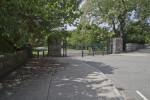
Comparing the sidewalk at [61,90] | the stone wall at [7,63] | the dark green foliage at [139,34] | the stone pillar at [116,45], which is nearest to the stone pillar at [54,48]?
the stone wall at [7,63]

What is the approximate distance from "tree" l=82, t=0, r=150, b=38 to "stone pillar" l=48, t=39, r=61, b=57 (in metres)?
8.01

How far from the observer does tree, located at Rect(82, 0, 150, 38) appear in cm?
1847

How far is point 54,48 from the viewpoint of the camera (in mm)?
14359

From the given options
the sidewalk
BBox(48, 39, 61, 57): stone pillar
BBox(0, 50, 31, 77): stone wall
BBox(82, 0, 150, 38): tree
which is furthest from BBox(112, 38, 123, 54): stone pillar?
BBox(0, 50, 31, 77): stone wall

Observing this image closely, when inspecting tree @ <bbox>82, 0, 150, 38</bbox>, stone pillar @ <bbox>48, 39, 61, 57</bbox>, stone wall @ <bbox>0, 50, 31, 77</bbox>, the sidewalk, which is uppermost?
tree @ <bbox>82, 0, 150, 38</bbox>

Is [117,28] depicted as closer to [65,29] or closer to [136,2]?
[136,2]

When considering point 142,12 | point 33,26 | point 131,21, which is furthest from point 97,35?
point 33,26

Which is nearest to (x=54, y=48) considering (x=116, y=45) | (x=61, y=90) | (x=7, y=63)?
(x=7, y=63)

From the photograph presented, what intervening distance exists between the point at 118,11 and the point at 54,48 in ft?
32.3

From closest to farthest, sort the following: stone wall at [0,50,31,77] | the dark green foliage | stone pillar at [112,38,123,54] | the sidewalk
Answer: the sidewalk
stone wall at [0,50,31,77]
stone pillar at [112,38,123,54]
the dark green foliage

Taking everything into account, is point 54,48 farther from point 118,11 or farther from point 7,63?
point 118,11

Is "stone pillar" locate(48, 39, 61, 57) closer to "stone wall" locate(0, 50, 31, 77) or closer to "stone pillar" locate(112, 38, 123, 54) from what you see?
"stone wall" locate(0, 50, 31, 77)

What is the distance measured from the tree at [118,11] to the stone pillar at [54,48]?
801 centimetres

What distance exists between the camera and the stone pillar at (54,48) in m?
14.3
